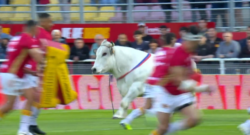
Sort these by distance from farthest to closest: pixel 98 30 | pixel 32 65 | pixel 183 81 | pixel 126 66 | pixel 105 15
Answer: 1. pixel 105 15
2. pixel 98 30
3. pixel 126 66
4. pixel 32 65
5. pixel 183 81

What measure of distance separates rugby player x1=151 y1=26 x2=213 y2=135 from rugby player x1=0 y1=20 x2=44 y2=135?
245cm

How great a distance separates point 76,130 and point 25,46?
2.54 m

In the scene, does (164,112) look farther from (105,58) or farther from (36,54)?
(105,58)

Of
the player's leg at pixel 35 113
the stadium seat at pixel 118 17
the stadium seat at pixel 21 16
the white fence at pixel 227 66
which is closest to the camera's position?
the player's leg at pixel 35 113

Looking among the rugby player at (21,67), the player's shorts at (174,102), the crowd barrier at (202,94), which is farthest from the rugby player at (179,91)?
the crowd barrier at (202,94)

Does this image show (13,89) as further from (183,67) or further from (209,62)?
(209,62)

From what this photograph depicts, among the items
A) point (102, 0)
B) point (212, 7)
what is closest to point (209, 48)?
point (212, 7)

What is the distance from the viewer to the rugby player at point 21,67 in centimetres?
881

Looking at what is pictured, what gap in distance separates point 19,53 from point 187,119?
10.5 ft

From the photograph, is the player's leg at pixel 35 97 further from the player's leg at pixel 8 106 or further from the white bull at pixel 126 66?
the white bull at pixel 126 66

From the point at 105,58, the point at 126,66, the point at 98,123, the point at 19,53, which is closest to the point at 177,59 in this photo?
the point at 19,53

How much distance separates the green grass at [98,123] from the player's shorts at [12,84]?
4.43ft

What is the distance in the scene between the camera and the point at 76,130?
10.6 meters

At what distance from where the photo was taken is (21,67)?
907cm
